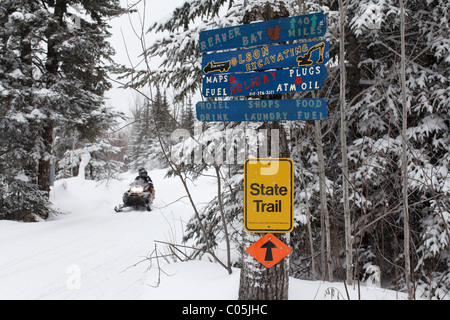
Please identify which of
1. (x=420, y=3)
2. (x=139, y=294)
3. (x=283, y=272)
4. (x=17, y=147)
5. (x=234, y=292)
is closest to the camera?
(x=283, y=272)

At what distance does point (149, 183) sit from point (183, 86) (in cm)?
866

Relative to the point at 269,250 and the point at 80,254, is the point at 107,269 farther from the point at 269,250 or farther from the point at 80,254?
the point at 269,250

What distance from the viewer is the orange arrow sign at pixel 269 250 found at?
2641 millimetres

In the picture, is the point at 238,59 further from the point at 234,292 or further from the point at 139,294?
the point at 139,294

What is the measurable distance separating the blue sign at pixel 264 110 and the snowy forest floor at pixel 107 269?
1.81 meters

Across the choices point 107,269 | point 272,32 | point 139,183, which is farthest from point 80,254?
point 139,183

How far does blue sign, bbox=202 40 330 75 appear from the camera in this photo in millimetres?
2486

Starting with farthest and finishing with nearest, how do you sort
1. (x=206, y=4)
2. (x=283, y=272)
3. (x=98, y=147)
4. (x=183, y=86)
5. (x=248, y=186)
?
(x=98, y=147) < (x=206, y=4) < (x=183, y=86) < (x=283, y=272) < (x=248, y=186)

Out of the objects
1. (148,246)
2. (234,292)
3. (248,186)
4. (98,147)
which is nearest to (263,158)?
(248,186)

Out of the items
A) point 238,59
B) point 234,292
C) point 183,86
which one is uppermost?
point 183,86

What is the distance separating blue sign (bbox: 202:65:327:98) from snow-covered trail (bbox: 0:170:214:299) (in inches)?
53.8

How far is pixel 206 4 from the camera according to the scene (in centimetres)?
564

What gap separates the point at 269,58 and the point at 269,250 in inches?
63.6

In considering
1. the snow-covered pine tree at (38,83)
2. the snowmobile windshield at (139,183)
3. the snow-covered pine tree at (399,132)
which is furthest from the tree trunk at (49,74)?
the snow-covered pine tree at (399,132)
